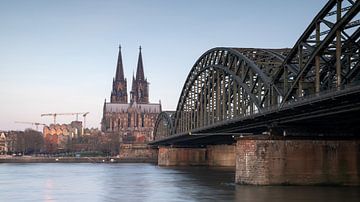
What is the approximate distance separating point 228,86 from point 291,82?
24680mm

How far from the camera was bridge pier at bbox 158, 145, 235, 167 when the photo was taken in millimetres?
131012

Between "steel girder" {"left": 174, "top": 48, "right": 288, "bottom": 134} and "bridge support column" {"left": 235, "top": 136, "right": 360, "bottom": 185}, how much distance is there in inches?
325

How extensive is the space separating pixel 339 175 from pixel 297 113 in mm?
7320

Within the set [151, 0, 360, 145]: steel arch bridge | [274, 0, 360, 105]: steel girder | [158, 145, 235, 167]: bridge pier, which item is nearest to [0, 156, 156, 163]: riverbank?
[158, 145, 235, 167]: bridge pier

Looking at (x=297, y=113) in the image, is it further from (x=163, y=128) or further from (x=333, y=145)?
(x=163, y=128)

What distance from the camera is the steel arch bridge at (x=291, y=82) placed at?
1874 inches

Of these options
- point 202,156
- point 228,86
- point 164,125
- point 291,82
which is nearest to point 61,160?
point 164,125

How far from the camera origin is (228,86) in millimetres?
89688

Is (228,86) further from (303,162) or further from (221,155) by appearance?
(221,155)

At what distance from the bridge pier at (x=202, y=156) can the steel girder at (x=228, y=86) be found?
7817mm

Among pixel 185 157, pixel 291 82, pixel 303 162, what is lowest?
pixel 303 162

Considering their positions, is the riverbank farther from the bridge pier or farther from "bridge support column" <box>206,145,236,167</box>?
"bridge support column" <box>206,145,236,167</box>

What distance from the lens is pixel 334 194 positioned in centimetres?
4750

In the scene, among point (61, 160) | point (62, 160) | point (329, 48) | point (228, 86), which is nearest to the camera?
point (329, 48)
